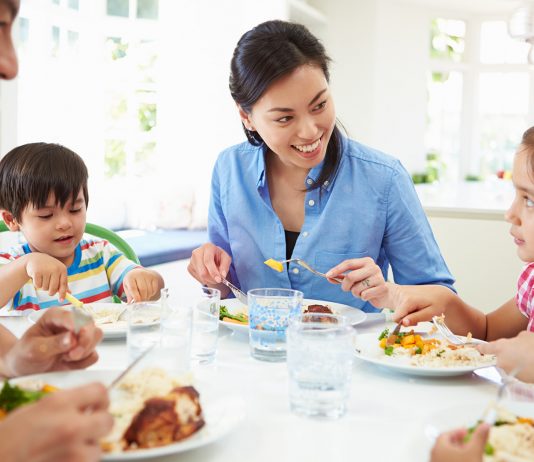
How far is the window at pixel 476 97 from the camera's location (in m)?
7.70

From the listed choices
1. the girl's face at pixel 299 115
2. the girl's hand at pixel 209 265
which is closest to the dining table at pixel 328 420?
the girl's hand at pixel 209 265

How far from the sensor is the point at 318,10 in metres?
6.54

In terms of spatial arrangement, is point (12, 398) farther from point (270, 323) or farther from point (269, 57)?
point (269, 57)

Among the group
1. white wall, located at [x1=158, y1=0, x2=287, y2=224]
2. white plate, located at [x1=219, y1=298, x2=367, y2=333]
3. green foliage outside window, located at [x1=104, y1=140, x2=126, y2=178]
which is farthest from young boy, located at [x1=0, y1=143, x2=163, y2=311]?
white wall, located at [x1=158, y1=0, x2=287, y2=224]

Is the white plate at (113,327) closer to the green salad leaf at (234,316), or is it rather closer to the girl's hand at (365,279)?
the green salad leaf at (234,316)

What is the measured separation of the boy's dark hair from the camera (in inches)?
71.2

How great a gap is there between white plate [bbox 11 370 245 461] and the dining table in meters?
0.01

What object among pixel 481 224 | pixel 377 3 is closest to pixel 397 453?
pixel 481 224

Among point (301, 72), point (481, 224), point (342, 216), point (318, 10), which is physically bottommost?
point (481, 224)

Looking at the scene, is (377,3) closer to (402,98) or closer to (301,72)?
(402,98)

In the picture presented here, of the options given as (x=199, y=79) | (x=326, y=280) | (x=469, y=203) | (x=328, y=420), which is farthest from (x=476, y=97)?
(x=328, y=420)

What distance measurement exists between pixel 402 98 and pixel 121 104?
10.3 ft

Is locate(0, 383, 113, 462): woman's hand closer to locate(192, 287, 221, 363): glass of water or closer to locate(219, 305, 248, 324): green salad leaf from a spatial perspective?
locate(192, 287, 221, 363): glass of water

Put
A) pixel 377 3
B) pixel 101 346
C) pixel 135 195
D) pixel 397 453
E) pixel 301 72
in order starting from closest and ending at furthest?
pixel 397 453
pixel 101 346
pixel 301 72
pixel 135 195
pixel 377 3
